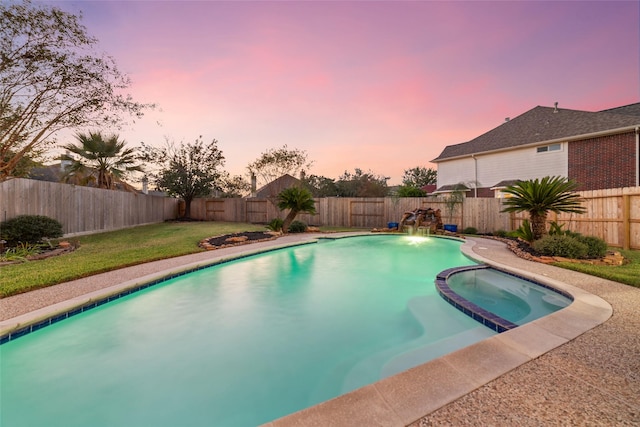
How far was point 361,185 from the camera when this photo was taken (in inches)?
1340

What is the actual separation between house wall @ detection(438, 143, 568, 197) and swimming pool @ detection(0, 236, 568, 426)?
1510cm

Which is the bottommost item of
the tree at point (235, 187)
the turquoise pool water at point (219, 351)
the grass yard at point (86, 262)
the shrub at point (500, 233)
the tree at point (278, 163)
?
the turquoise pool water at point (219, 351)

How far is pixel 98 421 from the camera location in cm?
231

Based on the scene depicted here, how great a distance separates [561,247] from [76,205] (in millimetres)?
16721

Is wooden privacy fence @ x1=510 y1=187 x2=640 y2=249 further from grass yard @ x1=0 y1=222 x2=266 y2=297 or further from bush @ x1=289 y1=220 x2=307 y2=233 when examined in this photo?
grass yard @ x1=0 y1=222 x2=266 y2=297

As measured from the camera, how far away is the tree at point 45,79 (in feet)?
21.7

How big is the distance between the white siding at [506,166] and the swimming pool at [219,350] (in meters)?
15.1

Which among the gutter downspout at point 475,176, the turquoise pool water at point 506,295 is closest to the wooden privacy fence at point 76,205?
the turquoise pool water at point 506,295

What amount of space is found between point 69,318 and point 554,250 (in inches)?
395

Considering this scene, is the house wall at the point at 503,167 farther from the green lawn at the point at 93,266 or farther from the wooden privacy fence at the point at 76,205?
the wooden privacy fence at the point at 76,205

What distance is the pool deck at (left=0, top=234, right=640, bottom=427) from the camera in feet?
5.50

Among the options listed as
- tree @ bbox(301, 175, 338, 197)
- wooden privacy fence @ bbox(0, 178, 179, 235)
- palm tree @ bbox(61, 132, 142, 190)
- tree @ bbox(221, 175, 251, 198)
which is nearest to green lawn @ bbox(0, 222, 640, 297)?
wooden privacy fence @ bbox(0, 178, 179, 235)

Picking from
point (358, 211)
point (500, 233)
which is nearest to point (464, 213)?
point (500, 233)

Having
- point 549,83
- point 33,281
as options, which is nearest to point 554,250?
point 549,83
